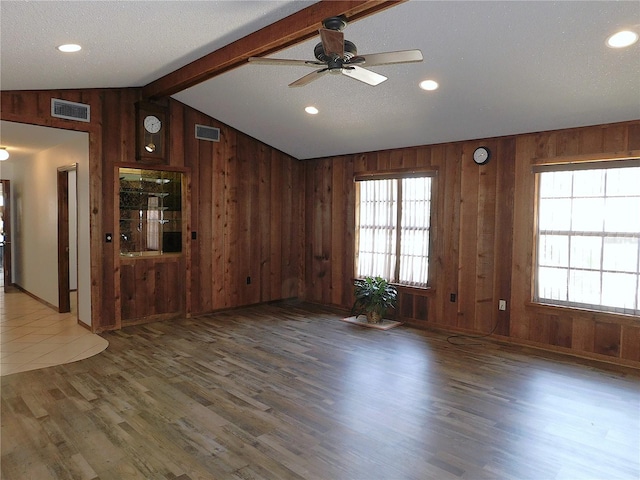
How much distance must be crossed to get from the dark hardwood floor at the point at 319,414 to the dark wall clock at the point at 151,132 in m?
2.34

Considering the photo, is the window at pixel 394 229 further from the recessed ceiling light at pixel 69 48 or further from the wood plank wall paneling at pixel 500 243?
the recessed ceiling light at pixel 69 48

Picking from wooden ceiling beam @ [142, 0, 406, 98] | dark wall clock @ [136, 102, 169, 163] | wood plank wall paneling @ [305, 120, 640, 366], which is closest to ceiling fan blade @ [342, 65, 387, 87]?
wooden ceiling beam @ [142, 0, 406, 98]

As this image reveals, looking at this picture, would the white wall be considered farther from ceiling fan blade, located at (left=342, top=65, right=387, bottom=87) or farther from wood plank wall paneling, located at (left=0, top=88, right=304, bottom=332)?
ceiling fan blade, located at (left=342, top=65, right=387, bottom=87)

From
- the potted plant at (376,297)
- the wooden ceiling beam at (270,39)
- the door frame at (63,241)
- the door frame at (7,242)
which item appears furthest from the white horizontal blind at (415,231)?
the door frame at (7,242)

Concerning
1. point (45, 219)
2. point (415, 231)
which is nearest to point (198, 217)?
point (45, 219)

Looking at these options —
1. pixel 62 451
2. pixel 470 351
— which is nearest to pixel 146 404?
pixel 62 451

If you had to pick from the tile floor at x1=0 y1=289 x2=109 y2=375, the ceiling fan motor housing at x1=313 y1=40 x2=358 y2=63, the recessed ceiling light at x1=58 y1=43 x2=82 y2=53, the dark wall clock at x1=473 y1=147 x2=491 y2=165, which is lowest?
the tile floor at x1=0 y1=289 x2=109 y2=375

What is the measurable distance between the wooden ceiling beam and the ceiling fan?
11cm

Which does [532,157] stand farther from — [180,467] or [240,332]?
[180,467]

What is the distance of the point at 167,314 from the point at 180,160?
2.16 metres

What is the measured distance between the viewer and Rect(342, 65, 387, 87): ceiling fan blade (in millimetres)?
2826

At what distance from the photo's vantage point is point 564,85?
364 centimetres

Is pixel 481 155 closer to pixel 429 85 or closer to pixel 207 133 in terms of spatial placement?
pixel 429 85

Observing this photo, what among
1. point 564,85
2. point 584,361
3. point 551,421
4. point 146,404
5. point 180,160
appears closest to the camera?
point 551,421
